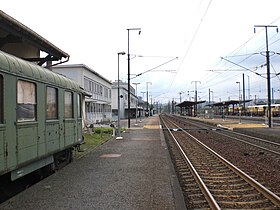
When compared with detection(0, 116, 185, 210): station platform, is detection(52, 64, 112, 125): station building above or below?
above

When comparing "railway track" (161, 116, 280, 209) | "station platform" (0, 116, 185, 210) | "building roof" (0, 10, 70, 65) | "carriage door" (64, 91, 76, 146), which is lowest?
"railway track" (161, 116, 280, 209)

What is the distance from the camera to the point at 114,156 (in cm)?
1398

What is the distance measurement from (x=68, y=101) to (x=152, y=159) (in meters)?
3.97

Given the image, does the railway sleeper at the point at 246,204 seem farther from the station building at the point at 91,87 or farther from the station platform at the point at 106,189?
the station building at the point at 91,87

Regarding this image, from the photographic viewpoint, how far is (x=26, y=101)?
7.28m

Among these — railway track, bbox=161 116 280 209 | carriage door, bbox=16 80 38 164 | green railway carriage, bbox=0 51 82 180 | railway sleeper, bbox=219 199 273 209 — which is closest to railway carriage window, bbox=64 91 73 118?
green railway carriage, bbox=0 51 82 180

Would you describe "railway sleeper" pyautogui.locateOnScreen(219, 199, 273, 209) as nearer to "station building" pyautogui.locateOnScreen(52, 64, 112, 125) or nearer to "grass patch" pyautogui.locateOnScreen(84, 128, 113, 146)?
"grass patch" pyautogui.locateOnScreen(84, 128, 113, 146)

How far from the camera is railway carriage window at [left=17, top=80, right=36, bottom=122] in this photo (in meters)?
6.93

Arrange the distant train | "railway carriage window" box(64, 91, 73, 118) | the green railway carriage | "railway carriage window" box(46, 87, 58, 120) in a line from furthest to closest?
the distant train < "railway carriage window" box(64, 91, 73, 118) < "railway carriage window" box(46, 87, 58, 120) < the green railway carriage

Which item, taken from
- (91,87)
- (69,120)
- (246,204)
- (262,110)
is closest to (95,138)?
(69,120)

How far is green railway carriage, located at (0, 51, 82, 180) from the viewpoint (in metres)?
6.33

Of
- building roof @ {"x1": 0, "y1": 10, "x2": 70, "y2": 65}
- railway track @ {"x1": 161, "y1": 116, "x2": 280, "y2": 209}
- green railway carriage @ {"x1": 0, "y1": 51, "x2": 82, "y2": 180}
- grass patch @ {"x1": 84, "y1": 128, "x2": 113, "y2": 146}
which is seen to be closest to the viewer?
green railway carriage @ {"x1": 0, "y1": 51, "x2": 82, "y2": 180}

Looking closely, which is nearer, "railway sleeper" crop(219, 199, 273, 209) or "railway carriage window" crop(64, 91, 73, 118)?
"railway sleeper" crop(219, 199, 273, 209)

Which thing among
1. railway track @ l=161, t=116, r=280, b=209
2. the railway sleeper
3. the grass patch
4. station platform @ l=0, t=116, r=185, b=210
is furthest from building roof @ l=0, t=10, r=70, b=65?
the grass patch
